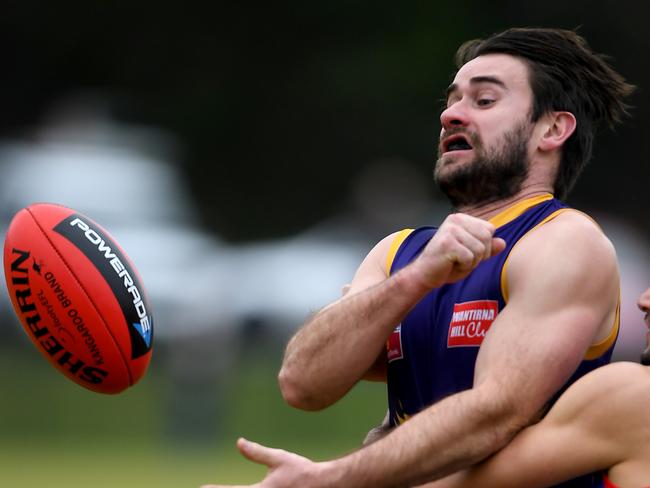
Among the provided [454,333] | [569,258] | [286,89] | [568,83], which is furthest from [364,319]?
[286,89]

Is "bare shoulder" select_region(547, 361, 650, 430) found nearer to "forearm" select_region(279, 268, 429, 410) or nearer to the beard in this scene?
"forearm" select_region(279, 268, 429, 410)

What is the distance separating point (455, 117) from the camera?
14.4ft

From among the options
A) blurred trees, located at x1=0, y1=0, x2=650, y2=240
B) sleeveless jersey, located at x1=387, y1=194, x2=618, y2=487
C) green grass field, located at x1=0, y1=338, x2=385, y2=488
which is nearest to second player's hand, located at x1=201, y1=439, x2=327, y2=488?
sleeveless jersey, located at x1=387, y1=194, x2=618, y2=487

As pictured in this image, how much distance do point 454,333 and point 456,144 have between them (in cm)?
70

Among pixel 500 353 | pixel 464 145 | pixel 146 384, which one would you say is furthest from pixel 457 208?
pixel 146 384

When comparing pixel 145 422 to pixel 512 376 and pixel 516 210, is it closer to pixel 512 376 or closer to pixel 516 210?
pixel 516 210

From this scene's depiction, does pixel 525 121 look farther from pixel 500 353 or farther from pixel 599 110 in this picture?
pixel 500 353

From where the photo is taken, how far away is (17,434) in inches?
498

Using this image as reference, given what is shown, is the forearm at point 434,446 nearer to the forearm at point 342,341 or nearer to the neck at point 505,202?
the forearm at point 342,341

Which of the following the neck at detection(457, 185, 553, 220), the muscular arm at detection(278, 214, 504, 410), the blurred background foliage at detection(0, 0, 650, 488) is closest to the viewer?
the muscular arm at detection(278, 214, 504, 410)

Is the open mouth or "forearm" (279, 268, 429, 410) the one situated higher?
the open mouth

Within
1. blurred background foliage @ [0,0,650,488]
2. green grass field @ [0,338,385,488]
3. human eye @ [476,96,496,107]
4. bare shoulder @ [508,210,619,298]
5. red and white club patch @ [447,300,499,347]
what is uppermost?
blurred background foliage @ [0,0,650,488]

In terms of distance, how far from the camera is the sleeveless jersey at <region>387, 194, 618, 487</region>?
3992mm

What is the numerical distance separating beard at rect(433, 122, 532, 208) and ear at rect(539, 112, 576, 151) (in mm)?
69
